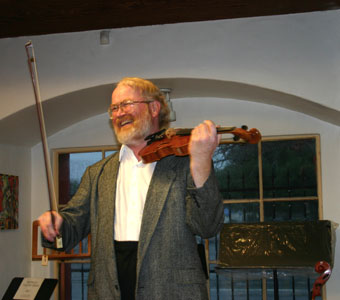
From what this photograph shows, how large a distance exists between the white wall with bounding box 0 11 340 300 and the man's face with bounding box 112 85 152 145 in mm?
1864

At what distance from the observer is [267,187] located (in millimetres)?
4668

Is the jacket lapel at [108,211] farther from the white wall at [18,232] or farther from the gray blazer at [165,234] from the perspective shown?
the white wall at [18,232]

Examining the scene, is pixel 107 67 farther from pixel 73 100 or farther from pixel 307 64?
pixel 307 64

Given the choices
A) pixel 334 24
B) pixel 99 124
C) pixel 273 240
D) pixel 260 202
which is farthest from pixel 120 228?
pixel 99 124

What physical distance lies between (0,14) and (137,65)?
999 millimetres

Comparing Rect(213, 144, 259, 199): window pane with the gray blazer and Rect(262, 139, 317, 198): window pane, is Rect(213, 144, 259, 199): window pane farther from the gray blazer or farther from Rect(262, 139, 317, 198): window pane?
the gray blazer

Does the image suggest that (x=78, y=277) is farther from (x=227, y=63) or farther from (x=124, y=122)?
(x=124, y=122)

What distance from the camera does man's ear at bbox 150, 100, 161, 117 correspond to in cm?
216

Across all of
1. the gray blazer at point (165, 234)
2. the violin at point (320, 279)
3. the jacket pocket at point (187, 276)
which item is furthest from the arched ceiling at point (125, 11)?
the jacket pocket at point (187, 276)

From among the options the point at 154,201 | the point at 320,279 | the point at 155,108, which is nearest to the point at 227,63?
the point at 320,279

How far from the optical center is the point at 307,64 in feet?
12.4

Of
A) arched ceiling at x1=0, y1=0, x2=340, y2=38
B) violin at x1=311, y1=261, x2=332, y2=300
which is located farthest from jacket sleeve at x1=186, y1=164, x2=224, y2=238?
arched ceiling at x1=0, y1=0, x2=340, y2=38

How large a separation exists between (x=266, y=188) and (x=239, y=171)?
0.27m

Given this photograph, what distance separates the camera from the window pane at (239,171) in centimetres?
470
